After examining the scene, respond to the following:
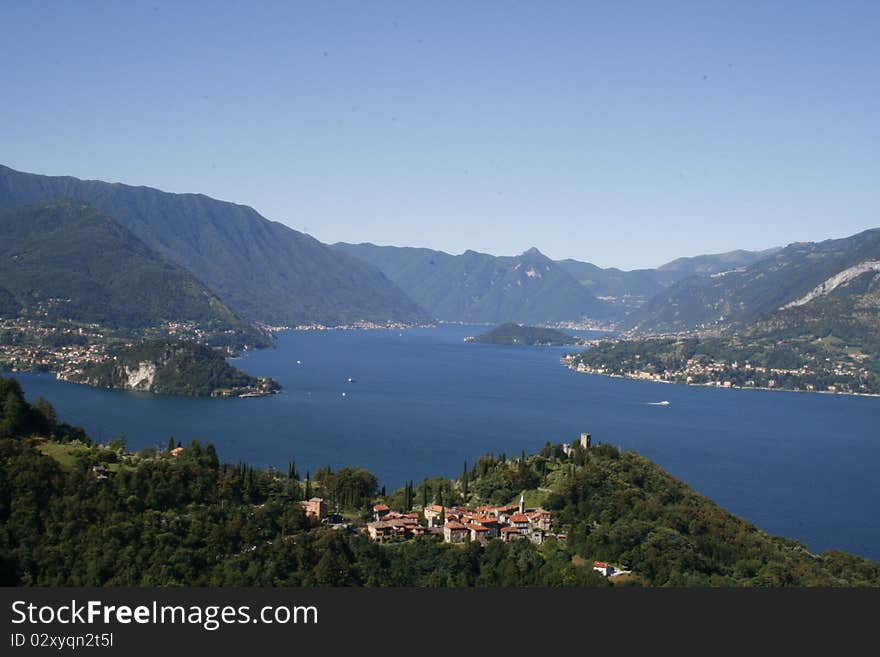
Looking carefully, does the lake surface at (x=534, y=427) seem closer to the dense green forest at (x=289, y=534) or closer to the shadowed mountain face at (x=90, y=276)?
the dense green forest at (x=289, y=534)

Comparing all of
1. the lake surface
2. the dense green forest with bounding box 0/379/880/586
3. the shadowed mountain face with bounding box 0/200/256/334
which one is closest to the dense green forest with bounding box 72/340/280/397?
the lake surface

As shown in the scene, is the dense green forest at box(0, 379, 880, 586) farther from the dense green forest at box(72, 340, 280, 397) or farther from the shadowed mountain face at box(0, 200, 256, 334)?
the shadowed mountain face at box(0, 200, 256, 334)

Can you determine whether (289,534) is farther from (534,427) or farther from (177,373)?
(177,373)

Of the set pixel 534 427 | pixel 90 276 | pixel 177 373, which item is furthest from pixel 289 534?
pixel 90 276

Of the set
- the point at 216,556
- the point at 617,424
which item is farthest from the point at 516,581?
the point at 617,424

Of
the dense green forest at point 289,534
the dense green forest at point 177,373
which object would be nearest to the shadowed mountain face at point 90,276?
the dense green forest at point 177,373

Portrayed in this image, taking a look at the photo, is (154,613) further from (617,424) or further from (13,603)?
(617,424)
